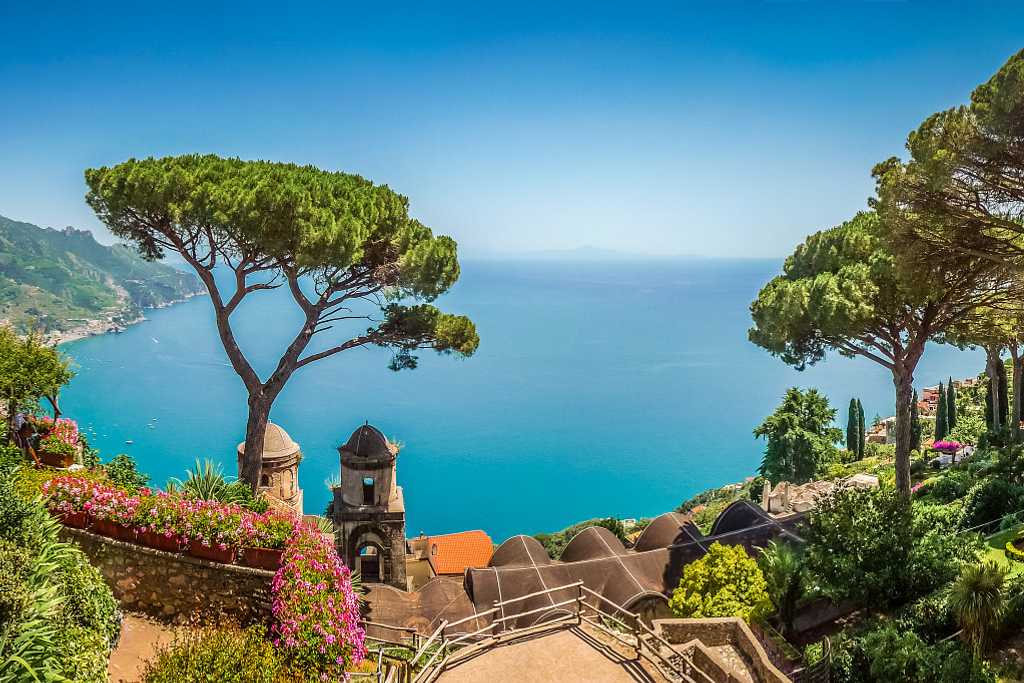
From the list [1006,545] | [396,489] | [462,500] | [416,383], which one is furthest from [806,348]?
[416,383]

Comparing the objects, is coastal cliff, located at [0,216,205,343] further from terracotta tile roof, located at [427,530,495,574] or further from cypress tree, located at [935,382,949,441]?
cypress tree, located at [935,382,949,441]

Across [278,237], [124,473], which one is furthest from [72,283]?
[124,473]

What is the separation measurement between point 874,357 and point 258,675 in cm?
1287

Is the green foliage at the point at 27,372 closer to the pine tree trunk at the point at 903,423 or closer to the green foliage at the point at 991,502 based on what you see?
the pine tree trunk at the point at 903,423

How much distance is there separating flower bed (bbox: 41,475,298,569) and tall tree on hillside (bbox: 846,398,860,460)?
32.9 m

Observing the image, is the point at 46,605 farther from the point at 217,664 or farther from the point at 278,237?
the point at 278,237

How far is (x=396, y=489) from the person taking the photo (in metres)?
18.4

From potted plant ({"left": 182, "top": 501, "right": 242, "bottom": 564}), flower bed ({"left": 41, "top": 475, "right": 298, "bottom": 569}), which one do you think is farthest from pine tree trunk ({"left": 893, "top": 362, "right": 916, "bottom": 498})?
potted plant ({"left": 182, "top": 501, "right": 242, "bottom": 564})

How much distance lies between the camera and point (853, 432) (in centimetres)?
3500

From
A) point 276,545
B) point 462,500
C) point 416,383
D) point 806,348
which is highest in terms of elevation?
point 416,383

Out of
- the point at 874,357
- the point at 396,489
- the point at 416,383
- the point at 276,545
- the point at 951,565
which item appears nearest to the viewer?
the point at 276,545

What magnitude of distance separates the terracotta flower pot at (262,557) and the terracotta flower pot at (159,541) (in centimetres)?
81

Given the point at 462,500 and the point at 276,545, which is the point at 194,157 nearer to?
the point at 276,545

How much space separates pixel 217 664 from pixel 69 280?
130227 millimetres
